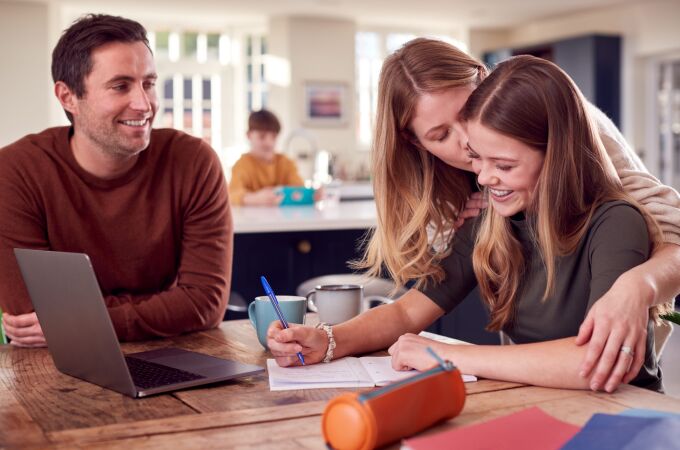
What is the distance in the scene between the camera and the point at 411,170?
1.91m

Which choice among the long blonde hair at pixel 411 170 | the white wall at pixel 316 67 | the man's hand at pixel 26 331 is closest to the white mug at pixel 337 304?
the long blonde hair at pixel 411 170

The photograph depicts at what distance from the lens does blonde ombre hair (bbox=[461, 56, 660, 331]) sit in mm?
1458

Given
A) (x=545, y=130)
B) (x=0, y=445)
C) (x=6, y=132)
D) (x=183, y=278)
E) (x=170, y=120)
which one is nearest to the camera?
(x=0, y=445)

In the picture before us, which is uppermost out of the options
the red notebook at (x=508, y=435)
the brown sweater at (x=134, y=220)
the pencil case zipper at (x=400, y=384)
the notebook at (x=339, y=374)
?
the brown sweater at (x=134, y=220)

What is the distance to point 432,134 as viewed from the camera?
1.82 m

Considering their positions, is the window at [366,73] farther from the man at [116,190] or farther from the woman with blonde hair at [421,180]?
the woman with blonde hair at [421,180]

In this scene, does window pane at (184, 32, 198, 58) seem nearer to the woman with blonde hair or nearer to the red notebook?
the woman with blonde hair

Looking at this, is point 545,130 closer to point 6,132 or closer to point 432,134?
point 432,134

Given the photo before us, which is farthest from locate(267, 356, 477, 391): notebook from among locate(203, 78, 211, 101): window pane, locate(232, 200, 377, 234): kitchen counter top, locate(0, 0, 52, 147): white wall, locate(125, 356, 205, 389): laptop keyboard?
locate(203, 78, 211, 101): window pane

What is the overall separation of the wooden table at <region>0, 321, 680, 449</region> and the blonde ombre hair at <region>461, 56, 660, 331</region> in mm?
317

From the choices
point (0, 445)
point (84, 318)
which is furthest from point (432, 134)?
point (0, 445)

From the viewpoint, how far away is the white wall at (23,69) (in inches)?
385

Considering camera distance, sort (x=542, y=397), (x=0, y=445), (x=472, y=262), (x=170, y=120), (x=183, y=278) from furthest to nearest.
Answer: (x=170, y=120) < (x=183, y=278) < (x=472, y=262) < (x=542, y=397) < (x=0, y=445)

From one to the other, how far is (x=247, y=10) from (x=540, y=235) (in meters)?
9.10
